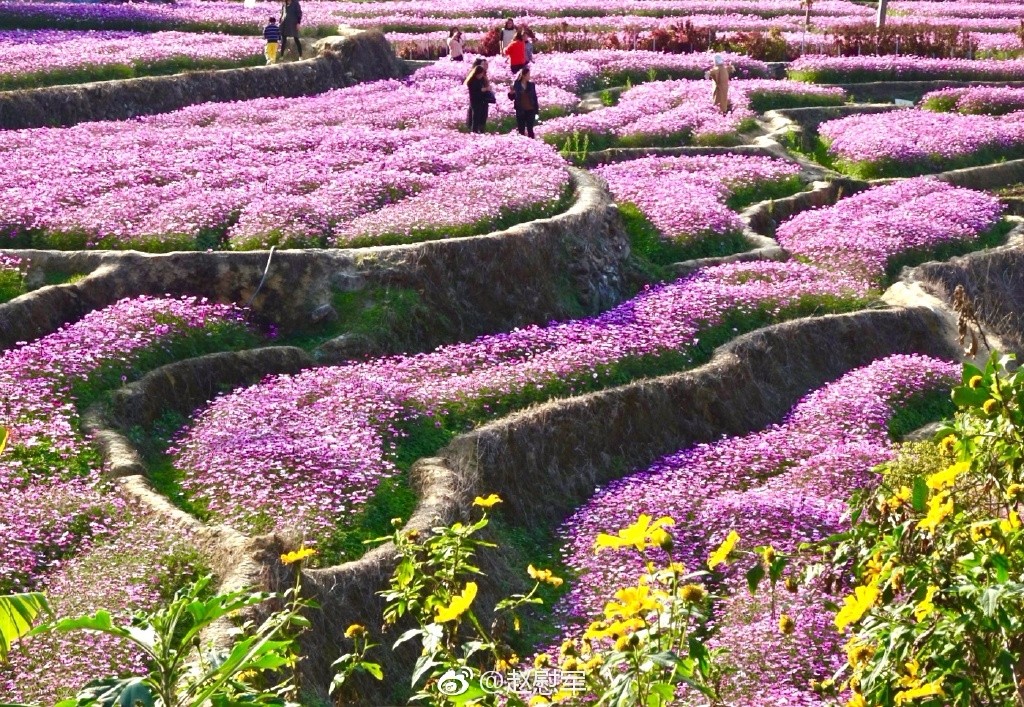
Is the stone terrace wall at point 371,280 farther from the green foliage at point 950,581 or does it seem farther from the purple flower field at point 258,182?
the green foliage at point 950,581

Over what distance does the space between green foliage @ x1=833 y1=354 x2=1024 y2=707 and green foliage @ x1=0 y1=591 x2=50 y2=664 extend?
355cm

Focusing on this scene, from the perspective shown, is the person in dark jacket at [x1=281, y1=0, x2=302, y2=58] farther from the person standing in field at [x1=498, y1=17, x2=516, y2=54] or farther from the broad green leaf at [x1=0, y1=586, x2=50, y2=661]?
the broad green leaf at [x1=0, y1=586, x2=50, y2=661]

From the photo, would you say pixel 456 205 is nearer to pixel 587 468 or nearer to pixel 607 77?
pixel 587 468

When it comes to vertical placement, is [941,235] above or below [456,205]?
below

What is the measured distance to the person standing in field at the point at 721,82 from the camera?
3575 cm

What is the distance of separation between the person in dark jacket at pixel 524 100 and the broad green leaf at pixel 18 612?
78.3 ft

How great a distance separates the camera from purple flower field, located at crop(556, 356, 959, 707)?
13219 mm

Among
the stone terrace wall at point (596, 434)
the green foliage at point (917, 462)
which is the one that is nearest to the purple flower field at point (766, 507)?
the stone terrace wall at point (596, 434)

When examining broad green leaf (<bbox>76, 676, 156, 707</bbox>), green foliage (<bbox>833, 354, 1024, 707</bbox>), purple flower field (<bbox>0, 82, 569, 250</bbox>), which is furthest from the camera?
purple flower field (<bbox>0, 82, 569, 250</bbox>)

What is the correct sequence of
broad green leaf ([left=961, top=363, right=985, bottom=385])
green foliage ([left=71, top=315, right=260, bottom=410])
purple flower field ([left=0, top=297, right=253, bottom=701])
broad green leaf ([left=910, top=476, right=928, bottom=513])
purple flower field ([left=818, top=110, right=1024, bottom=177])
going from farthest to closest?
purple flower field ([left=818, top=110, right=1024, bottom=177]), green foliage ([left=71, top=315, right=260, bottom=410]), purple flower field ([left=0, top=297, right=253, bottom=701]), broad green leaf ([left=961, top=363, right=985, bottom=385]), broad green leaf ([left=910, top=476, right=928, bottom=513])

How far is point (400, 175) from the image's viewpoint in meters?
25.3

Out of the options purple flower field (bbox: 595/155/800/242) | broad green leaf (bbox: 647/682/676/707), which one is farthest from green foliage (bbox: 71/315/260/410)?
broad green leaf (bbox: 647/682/676/707)

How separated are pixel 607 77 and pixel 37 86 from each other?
16.2m

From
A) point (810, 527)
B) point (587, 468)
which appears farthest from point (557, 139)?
point (810, 527)
